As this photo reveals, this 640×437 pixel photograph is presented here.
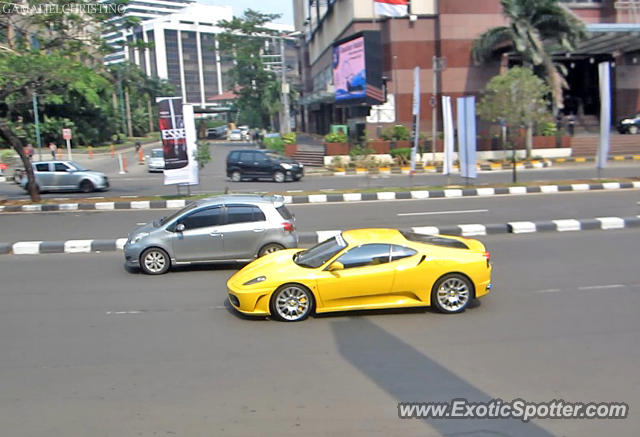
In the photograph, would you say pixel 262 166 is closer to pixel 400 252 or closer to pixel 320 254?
pixel 320 254

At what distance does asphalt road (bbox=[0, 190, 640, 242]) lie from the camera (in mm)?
15148

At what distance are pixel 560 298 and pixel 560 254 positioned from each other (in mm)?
3092

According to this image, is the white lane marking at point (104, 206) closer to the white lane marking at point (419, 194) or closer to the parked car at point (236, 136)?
the white lane marking at point (419, 194)

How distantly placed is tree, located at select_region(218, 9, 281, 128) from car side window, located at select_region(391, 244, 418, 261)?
5803 centimetres

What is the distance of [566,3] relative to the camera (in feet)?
138

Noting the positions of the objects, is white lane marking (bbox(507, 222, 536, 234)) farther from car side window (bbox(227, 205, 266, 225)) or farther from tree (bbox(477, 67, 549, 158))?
tree (bbox(477, 67, 549, 158))

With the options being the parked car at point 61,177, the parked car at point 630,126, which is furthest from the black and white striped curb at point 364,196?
the parked car at point 630,126

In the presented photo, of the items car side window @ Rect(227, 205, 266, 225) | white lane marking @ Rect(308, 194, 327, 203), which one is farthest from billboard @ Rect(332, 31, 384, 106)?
car side window @ Rect(227, 205, 266, 225)

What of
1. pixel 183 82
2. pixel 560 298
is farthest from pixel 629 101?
pixel 183 82

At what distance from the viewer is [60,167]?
926 inches

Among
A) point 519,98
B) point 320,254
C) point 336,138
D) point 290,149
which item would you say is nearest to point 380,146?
point 336,138

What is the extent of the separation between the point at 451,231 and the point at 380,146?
21731 millimetres

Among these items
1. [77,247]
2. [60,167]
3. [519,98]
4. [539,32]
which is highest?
[539,32]

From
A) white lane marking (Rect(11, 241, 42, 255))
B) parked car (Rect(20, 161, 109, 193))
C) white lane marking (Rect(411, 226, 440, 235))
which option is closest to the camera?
white lane marking (Rect(11, 241, 42, 255))
